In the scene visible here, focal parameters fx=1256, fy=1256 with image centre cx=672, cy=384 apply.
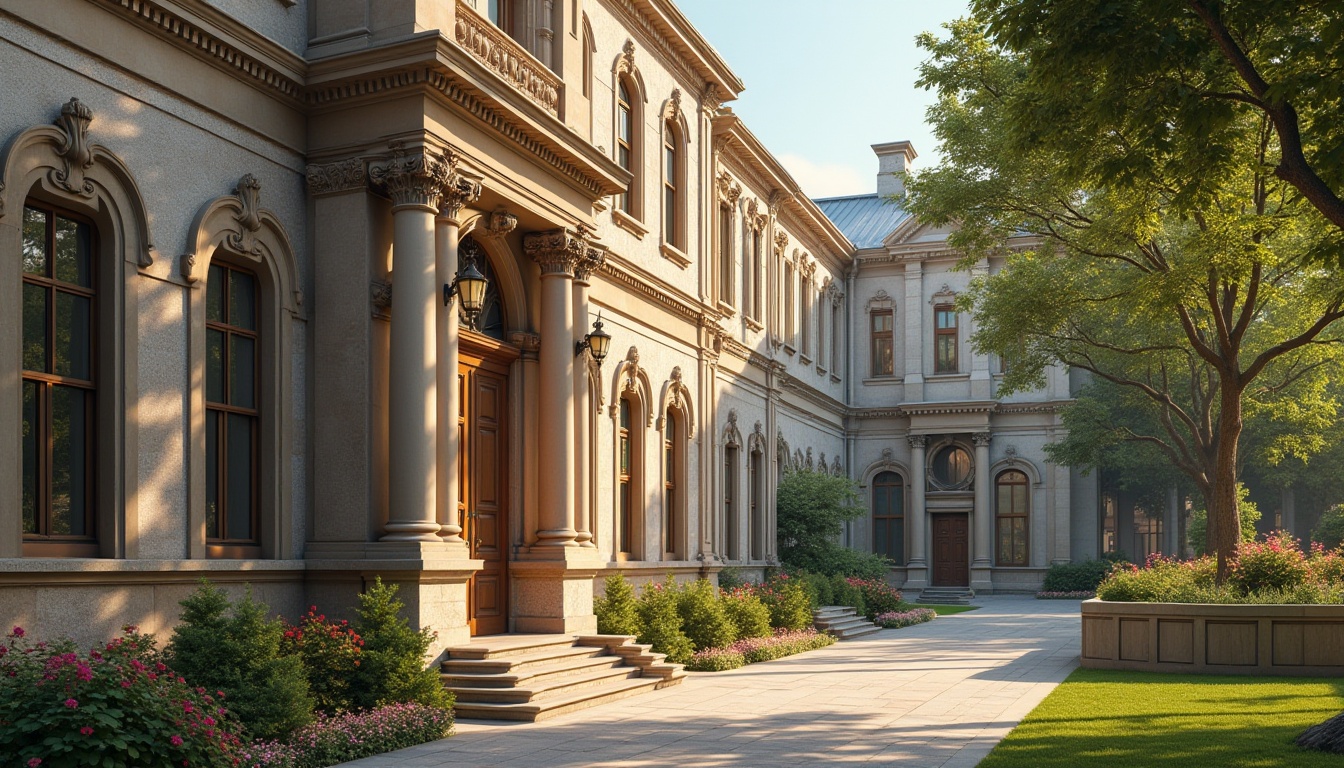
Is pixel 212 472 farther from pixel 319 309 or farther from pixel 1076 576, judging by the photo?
pixel 1076 576

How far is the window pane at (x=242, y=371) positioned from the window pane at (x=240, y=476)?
176 mm

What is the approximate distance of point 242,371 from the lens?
41.4 ft

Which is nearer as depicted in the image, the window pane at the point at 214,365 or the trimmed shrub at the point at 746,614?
the window pane at the point at 214,365

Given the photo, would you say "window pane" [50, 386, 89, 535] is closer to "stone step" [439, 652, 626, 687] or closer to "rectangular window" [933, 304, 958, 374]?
"stone step" [439, 652, 626, 687]

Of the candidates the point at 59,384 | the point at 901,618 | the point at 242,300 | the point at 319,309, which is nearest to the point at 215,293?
the point at 242,300

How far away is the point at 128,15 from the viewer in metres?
11.0

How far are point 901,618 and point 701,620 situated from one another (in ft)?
37.6

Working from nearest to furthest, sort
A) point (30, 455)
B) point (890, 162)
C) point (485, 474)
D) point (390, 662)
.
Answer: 1. point (30, 455)
2. point (390, 662)
3. point (485, 474)
4. point (890, 162)

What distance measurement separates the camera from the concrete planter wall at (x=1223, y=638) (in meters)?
17.2

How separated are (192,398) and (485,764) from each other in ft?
14.5

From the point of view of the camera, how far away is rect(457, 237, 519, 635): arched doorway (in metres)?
15.5

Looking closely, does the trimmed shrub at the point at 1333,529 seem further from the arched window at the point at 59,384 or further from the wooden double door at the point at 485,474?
the arched window at the point at 59,384

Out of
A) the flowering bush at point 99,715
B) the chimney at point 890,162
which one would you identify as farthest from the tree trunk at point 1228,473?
the chimney at point 890,162

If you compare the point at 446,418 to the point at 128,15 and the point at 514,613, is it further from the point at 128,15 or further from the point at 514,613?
the point at 128,15
